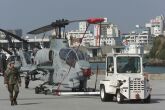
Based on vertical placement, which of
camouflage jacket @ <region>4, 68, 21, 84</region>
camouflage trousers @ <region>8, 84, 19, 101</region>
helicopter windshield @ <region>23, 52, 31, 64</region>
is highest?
helicopter windshield @ <region>23, 52, 31, 64</region>

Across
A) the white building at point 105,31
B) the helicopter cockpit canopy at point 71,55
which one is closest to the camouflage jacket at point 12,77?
the white building at point 105,31

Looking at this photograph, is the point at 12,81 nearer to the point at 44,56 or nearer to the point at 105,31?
the point at 44,56

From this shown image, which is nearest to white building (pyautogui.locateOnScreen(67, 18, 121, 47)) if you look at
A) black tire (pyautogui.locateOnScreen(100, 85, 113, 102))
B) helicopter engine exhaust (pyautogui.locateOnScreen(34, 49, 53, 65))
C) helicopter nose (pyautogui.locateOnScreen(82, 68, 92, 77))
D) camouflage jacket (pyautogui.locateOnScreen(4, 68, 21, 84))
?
helicopter nose (pyautogui.locateOnScreen(82, 68, 92, 77))

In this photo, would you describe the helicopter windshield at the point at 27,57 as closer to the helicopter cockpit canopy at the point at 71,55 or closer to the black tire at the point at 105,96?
the helicopter cockpit canopy at the point at 71,55

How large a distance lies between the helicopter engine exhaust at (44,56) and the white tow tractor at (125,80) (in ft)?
22.8

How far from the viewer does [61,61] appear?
28266 mm

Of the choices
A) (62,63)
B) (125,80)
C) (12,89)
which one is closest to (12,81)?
(12,89)

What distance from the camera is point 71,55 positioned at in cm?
2770

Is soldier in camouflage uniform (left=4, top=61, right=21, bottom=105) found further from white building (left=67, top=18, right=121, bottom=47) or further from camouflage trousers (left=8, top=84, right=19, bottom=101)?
white building (left=67, top=18, right=121, bottom=47)

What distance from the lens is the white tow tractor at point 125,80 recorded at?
21375 millimetres

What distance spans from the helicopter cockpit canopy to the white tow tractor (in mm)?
4501

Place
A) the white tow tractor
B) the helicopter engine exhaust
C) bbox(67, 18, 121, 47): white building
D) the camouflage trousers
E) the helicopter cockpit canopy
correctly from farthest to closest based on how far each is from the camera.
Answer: the helicopter engine exhaust → the helicopter cockpit canopy → bbox(67, 18, 121, 47): white building → the white tow tractor → the camouflage trousers

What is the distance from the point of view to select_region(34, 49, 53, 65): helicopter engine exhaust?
29344 millimetres

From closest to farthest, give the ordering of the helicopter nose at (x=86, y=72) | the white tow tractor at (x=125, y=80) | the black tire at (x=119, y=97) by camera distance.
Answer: the white tow tractor at (x=125, y=80) < the black tire at (x=119, y=97) < the helicopter nose at (x=86, y=72)
